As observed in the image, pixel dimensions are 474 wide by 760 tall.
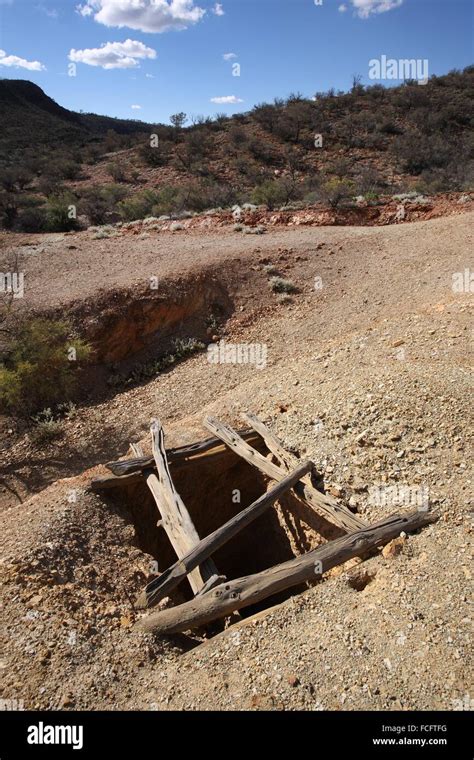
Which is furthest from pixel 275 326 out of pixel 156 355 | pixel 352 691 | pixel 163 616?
pixel 352 691

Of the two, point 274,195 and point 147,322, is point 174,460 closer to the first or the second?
point 147,322

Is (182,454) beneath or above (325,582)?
above

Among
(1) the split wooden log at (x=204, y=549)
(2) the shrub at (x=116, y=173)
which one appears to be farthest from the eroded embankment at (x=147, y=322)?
(2) the shrub at (x=116, y=173)

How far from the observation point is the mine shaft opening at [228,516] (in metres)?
5.30

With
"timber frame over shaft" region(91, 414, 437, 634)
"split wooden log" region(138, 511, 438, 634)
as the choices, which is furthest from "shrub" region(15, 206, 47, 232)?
"split wooden log" region(138, 511, 438, 634)

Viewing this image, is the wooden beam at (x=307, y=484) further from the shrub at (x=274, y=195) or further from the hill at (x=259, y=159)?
the shrub at (x=274, y=195)

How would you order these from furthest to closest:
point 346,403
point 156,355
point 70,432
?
1. point 156,355
2. point 70,432
3. point 346,403

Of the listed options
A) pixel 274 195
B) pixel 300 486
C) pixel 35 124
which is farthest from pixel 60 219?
pixel 35 124

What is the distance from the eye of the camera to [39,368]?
7504 millimetres

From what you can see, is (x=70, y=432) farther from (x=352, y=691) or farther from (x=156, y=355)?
(x=352, y=691)

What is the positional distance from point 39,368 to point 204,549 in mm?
4647
